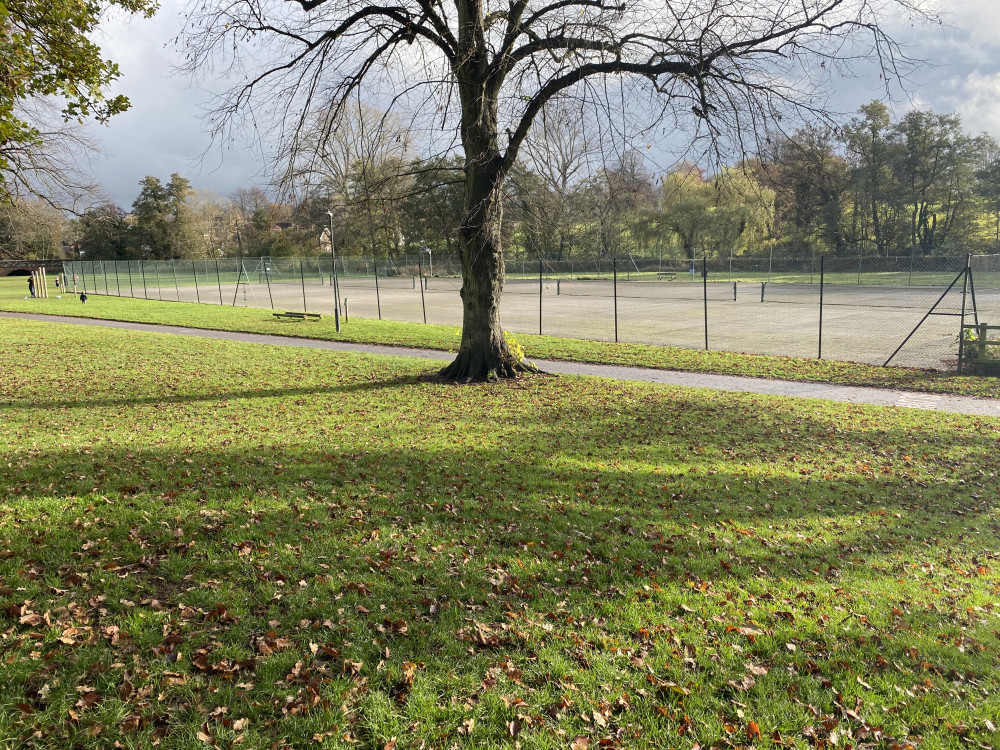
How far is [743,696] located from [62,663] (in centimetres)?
375

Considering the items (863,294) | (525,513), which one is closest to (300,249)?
(863,294)

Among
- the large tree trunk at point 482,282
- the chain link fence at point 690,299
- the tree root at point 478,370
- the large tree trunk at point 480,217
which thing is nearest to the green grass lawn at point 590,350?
the chain link fence at point 690,299

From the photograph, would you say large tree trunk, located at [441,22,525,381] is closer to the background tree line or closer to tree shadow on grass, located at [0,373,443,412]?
tree shadow on grass, located at [0,373,443,412]

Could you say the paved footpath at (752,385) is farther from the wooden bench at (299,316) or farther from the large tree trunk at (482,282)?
the wooden bench at (299,316)

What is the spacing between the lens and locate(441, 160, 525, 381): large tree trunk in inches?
493

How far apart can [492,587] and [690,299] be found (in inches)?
1215

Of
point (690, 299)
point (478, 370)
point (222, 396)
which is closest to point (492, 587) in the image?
point (222, 396)

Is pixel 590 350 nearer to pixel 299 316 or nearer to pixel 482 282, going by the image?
pixel 482 282

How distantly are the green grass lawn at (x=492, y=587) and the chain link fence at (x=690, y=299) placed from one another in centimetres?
793

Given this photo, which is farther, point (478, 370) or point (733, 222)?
point (733, 222)

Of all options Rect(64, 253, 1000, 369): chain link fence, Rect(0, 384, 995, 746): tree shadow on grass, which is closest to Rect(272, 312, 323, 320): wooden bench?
Rect(64, 253, 1000, 369): chain link fence

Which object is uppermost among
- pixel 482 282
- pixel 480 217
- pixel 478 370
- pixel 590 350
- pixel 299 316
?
pixel 480 217

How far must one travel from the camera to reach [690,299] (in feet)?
109

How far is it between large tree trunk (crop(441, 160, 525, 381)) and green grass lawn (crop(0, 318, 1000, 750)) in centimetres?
436
